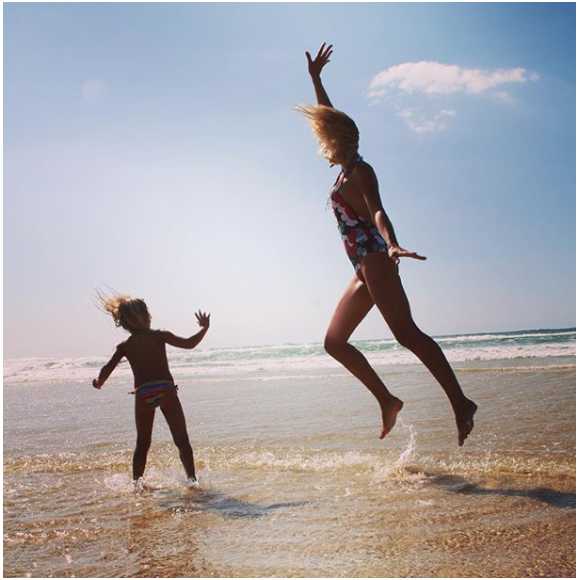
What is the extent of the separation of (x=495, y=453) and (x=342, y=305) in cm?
188

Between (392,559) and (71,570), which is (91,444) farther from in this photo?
(392,559)

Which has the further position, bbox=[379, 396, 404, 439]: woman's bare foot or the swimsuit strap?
bbox=[379, 396, 404, 439]: woman's bare foot

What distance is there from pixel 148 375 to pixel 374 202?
2323 mm

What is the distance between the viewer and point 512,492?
314 centimetres

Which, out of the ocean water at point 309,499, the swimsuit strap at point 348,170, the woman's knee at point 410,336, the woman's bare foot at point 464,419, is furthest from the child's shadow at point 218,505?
the swimsuit strap at point 348,170

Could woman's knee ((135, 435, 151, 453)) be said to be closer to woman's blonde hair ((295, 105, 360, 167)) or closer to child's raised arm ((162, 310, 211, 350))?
child's raised arm ((162, 310, 211, 350))

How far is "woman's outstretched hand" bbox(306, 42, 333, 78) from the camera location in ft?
14.0

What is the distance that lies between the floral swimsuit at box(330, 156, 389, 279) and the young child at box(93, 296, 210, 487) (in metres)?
1.35

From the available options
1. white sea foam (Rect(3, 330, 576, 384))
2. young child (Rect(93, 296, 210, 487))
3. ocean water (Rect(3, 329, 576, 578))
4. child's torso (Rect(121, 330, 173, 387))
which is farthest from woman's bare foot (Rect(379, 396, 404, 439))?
white sea foam (Rect(3, 330, 576, 384))

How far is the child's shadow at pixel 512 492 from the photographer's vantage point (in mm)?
2918

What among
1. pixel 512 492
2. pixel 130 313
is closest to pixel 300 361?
pixel 130 313

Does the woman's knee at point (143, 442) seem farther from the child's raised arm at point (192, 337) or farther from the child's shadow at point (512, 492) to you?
the child's shadow at point (512, 492)

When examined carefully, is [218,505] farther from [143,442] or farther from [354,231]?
[354,231]

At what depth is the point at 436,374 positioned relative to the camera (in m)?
3.42
